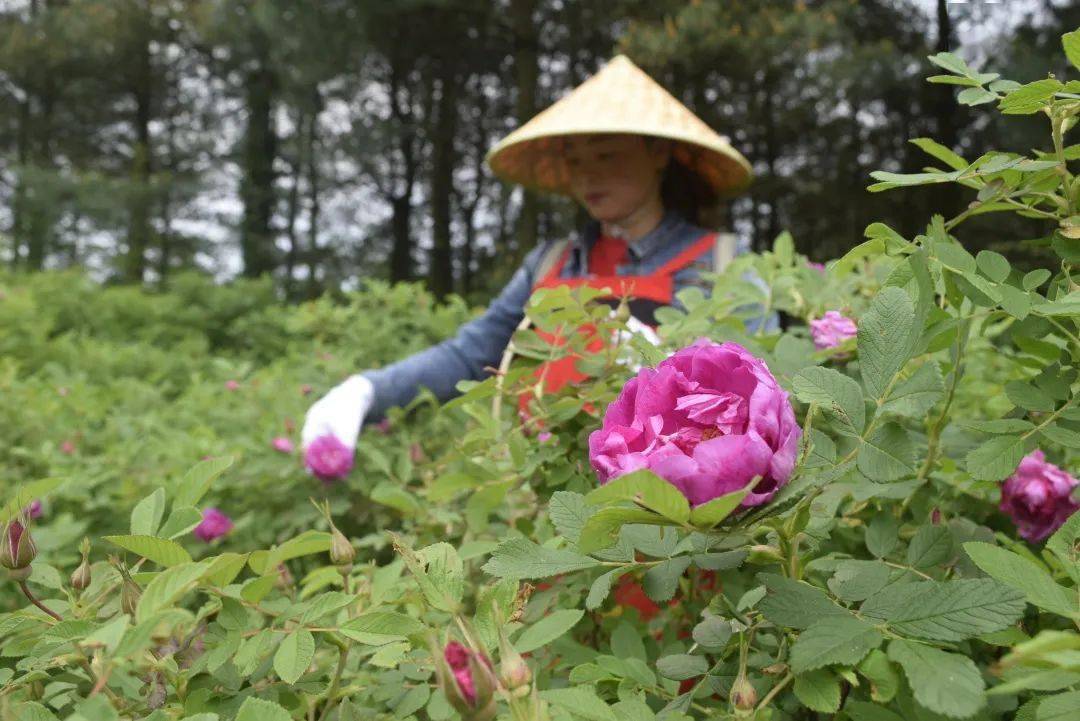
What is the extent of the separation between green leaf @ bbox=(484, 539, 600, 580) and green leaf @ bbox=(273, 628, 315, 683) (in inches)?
4.9

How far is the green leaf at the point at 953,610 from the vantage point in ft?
1.17

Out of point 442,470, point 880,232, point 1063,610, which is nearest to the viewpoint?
point 1063,610

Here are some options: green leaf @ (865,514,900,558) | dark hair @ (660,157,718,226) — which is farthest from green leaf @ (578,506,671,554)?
dark hair @ (660,157,718,226)

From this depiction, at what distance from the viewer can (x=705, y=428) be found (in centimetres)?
42

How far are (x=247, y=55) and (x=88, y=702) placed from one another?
1606 cm

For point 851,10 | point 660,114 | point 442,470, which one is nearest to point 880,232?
point 442,470

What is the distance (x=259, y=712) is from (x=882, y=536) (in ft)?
1.32

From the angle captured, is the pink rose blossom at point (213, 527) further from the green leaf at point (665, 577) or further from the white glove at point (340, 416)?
the green leaf at point (665, 577)

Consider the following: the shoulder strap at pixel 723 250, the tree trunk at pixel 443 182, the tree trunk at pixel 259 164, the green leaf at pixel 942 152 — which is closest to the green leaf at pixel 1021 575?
the green leaf at pixel 942 152

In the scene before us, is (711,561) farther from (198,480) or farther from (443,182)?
(443,182)

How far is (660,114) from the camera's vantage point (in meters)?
1.74

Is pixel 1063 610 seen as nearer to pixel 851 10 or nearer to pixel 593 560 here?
pixel 593 560

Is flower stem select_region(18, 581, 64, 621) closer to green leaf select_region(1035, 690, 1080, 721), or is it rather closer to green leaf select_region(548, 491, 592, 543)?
green leaf select_region(548, 491, 592, 543)

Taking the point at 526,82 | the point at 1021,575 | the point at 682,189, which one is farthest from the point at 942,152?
the point at 526,82
